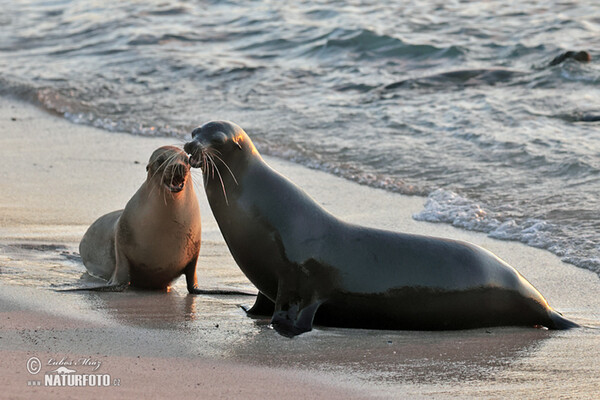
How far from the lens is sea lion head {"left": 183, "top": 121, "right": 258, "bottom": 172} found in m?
4.72

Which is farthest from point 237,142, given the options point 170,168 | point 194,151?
point 170,168

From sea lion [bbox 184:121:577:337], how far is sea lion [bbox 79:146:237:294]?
808mm

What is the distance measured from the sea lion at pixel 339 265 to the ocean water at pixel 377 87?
1.55 m

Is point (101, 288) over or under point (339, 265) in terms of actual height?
under

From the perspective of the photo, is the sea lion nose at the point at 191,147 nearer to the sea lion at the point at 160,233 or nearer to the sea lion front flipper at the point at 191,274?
the sea lion at the point at 160,233

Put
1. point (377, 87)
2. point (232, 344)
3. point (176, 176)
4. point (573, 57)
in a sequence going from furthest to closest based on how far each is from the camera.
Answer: point (573, 57), point (377, 87), point (176, 176), point (232, 344)

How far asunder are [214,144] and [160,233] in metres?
1.11

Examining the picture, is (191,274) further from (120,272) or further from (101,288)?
(101,288)

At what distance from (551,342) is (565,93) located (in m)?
7.44

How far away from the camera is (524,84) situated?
1204cm

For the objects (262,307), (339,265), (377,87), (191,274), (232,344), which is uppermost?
(339,265)

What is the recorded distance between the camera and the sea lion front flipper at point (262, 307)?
495 centimetres

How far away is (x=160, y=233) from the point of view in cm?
572

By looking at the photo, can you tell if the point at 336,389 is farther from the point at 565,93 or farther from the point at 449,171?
the point at 565,93
